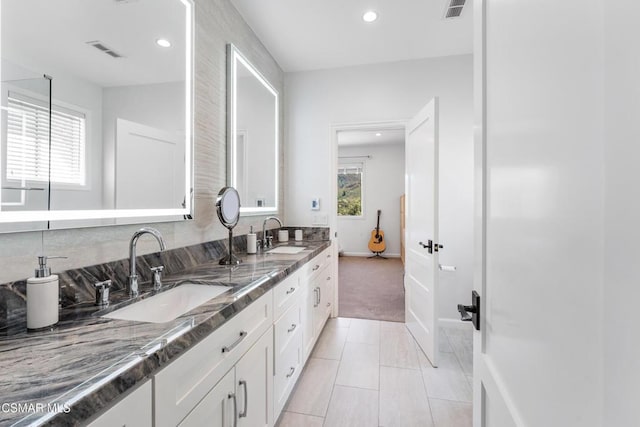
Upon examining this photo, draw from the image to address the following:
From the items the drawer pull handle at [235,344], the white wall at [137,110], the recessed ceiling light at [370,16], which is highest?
the recessed ceiling light at [370,16]

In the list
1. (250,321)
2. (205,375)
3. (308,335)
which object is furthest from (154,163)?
(308,335)

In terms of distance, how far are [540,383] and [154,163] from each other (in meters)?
1.68

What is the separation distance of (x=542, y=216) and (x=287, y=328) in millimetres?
1537

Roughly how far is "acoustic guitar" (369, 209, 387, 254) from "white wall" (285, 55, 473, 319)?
3763 mm

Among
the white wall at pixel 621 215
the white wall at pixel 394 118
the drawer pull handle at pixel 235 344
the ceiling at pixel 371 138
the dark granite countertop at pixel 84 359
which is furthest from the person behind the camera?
the ceiling at pixel 371 138

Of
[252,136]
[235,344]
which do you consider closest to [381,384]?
[235,344]

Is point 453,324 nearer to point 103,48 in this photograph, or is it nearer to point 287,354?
point 287,354

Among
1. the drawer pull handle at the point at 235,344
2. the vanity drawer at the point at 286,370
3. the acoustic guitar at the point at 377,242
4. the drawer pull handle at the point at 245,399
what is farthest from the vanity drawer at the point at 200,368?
the acoustic guitar at the point at 377,242

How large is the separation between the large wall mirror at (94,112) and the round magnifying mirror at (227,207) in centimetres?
18

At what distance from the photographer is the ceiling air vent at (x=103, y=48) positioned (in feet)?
3.84

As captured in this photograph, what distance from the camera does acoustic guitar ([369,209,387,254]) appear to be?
673 cm

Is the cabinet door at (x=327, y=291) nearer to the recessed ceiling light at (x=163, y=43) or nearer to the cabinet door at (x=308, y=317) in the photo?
the cabinet door at (x=308, y=317)

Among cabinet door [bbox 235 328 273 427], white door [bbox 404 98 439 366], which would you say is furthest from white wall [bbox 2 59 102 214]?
white door [bbox 404 98 439 366]

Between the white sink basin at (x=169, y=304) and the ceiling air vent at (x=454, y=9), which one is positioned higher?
the ceiling air vent at (x=454, y=9)
